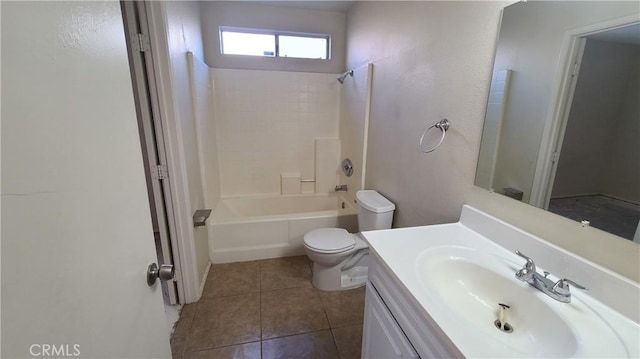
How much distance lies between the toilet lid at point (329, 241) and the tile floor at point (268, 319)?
389mm

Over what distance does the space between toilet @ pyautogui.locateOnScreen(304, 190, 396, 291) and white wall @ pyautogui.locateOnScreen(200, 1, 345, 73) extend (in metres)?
1.67

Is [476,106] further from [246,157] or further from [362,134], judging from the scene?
[246,157]

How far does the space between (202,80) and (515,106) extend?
2275 millimetres

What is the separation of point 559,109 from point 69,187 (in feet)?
4.46

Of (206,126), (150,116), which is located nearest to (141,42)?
(150,116)

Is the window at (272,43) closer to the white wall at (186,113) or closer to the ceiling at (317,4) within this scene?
the ceiling at (317,4)

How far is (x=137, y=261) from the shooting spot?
0.70 metres

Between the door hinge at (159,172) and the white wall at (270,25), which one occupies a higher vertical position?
the white wall at (270,25)

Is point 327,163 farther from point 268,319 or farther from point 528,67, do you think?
point 528,67

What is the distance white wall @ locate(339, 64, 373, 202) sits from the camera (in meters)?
A: 2.35

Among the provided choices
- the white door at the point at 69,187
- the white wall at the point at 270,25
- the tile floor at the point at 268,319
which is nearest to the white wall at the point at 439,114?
the white wall at the point at 270,25

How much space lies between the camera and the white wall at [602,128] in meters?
0.74

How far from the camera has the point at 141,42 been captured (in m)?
1.38

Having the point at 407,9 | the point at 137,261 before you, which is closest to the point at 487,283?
the point at 137,261
